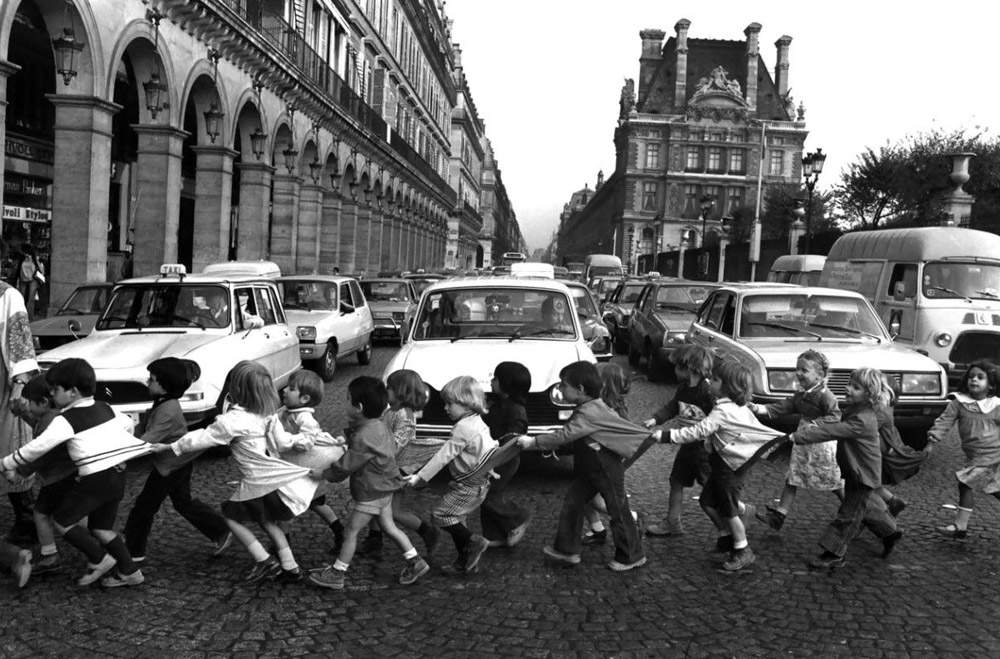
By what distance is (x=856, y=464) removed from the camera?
542 centimetres

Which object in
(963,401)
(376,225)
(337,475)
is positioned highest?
(376,225)

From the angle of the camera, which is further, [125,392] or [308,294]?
[308,294]

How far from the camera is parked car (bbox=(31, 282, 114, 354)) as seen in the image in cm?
1138

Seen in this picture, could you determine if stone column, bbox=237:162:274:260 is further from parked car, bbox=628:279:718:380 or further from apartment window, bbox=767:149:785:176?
apartment window, bbox=767:149:785:176

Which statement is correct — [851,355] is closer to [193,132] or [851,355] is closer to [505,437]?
[505,437]

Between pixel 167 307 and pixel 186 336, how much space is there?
71 centimetres

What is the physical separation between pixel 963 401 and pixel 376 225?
1533 inches

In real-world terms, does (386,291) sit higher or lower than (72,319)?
higher

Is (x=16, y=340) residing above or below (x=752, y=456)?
above

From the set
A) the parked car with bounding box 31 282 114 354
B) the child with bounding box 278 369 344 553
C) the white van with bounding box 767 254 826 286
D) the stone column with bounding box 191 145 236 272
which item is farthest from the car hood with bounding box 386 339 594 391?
the white van with bounding box 767 254 826 286

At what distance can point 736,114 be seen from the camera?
110 m

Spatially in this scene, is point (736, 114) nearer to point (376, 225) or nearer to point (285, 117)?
point (376, 225)

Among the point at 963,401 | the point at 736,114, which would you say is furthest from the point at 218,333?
the point at 736,114

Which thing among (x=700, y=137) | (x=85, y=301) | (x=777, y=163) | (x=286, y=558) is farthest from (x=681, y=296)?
(x=777, y=163)
